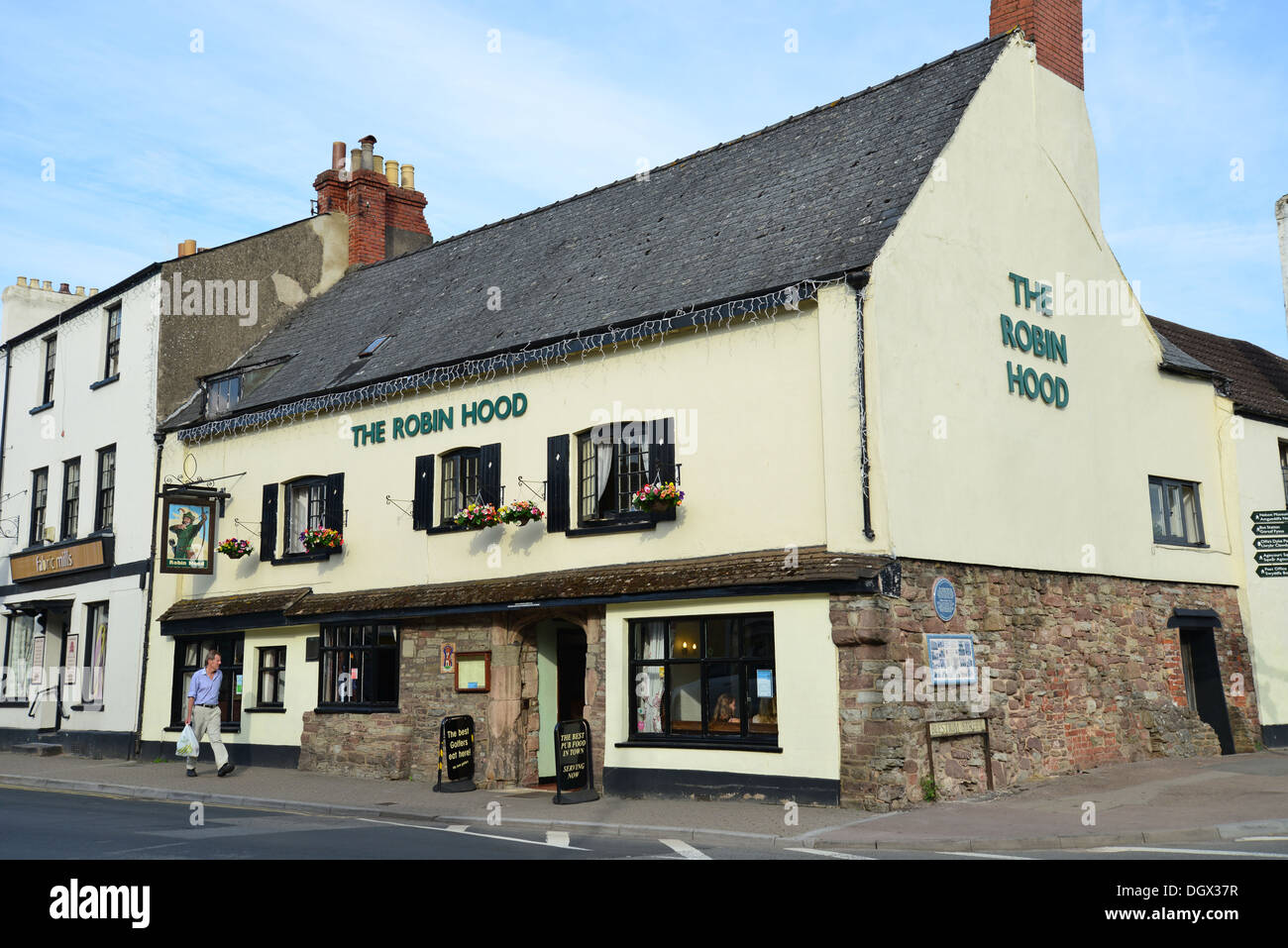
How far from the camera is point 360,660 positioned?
20969 mm

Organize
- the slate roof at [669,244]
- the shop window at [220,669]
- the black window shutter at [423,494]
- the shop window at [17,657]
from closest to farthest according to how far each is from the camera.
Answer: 1. the slate roof at [669,244]
2. the black window shutter at [423,494]
3. the shop window at [220,669]
4. the shop window at [17,657]

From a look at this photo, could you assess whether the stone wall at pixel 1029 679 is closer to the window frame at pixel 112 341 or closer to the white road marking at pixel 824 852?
the white road marking at pixel 824 852

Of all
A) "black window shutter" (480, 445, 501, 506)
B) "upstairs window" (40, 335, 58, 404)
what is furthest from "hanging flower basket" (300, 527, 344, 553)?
"upstairs window" (40, 335, 58, 404)

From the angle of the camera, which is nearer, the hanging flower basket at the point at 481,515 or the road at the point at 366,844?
the road at the point at 366,844

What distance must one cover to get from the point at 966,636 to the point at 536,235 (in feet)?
41.1

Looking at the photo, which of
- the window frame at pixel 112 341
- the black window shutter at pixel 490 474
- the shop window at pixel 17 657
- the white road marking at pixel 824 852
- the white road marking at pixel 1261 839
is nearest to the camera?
the white road marking at pixel 824 852

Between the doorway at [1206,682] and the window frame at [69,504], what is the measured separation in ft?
78.9

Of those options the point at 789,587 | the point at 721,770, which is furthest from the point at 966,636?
the point at 721,770

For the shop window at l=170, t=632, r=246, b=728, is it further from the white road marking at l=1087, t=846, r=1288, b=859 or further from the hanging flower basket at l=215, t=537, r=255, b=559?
the white road marking at l=1087, t=846, r=1288, b=859

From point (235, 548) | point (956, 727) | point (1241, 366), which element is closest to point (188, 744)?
point (235, 548)

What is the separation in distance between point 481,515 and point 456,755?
3651 mm

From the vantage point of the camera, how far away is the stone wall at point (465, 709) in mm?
18438

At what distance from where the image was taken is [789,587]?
1491cm

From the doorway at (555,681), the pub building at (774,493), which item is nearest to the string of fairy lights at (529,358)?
the pub building at (774,493)
